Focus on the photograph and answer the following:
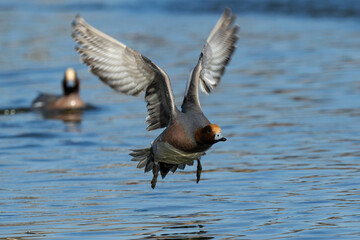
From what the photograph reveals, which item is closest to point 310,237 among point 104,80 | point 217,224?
point 217,224

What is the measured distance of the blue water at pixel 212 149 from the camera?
767 cm

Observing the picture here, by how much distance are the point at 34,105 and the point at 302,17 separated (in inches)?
478

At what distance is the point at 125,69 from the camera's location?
8773mm

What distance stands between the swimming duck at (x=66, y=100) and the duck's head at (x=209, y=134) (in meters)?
7.98

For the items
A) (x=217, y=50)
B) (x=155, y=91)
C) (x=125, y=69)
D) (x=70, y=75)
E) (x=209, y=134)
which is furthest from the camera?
(x=70, y=75)

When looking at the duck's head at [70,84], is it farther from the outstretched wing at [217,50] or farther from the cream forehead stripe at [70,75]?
the outstretched wing at [217,50]

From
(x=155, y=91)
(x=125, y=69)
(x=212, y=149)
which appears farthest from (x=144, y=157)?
(x=212, y=149)

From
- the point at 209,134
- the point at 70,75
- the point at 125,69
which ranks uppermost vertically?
the point at 125,69

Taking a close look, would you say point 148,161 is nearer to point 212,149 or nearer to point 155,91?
point 155,91

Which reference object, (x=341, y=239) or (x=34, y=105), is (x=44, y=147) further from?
(x=341, y=239)

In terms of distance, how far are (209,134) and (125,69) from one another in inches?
56.3

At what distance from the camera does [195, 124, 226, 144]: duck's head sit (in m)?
7.71

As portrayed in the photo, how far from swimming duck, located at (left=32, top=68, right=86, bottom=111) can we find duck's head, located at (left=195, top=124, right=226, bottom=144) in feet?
26.2

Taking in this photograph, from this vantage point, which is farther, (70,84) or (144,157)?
(70,84)
